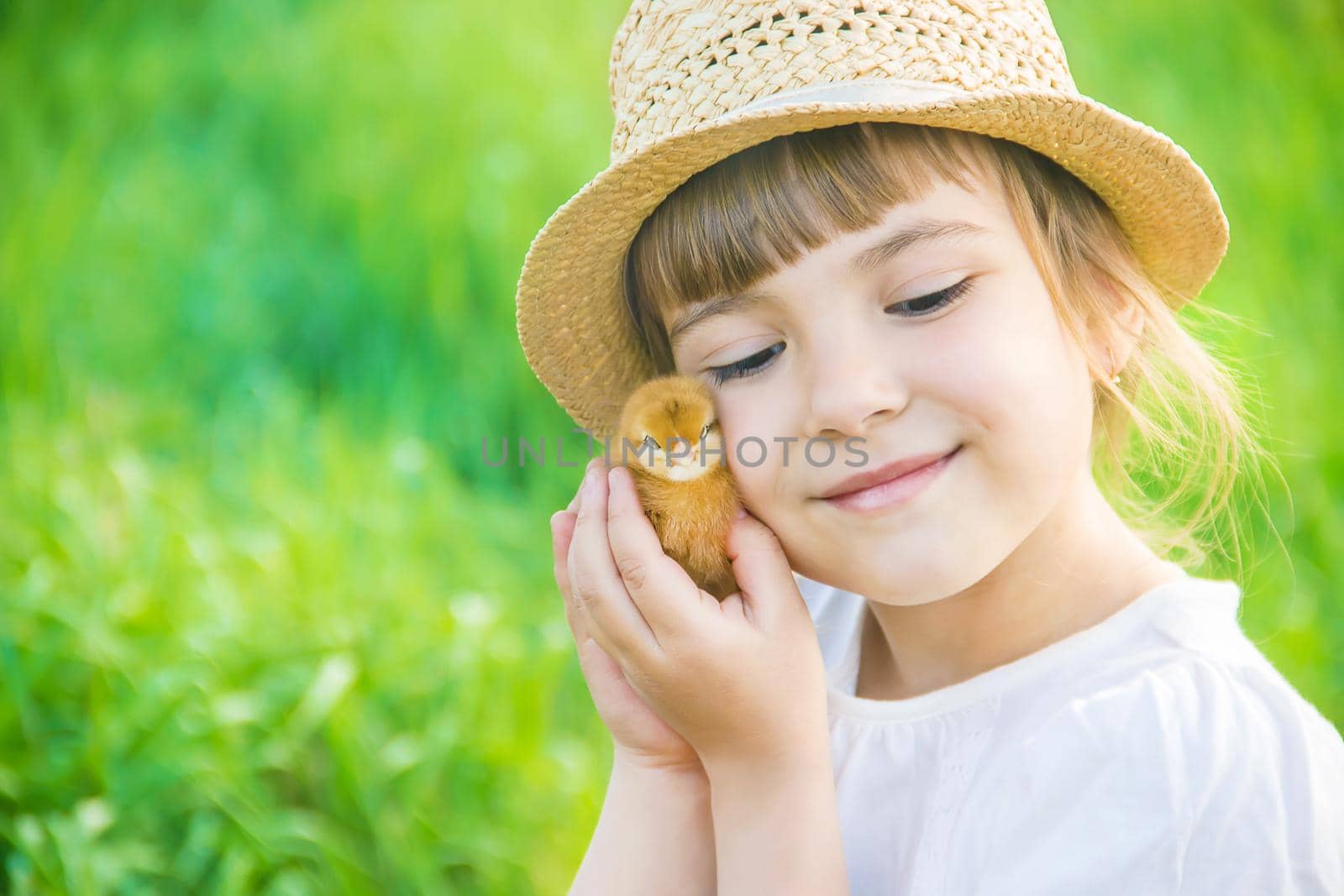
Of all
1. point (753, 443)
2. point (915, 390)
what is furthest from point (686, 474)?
point (915, 390)

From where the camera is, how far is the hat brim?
4.50 feet

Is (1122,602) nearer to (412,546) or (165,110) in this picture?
(412,546)

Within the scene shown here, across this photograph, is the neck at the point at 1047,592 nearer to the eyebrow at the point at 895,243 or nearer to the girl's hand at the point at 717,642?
the girl's hand at the point at 717,642

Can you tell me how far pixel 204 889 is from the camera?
2430 mm

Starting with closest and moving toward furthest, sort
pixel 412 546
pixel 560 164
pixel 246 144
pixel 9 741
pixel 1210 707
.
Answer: pixel 1210 707
pixel 9 741
pixel 412 546
pixel 560 164
pixel 246 144

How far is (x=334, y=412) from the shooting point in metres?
3.67

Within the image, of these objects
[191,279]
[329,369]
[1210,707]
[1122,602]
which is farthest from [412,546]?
[1210,707]

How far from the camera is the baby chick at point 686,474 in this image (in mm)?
1530

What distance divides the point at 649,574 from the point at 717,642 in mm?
128

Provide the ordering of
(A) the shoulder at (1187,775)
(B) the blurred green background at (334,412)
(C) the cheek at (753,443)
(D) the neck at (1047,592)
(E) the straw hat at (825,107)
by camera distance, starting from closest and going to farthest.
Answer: (A) the shoulder at (1187,775), (E) the straw hat at (825,107), (C) the cheek at (753,443), (D) the neck at (1047,592), (B) the blurred green background at (334,412)

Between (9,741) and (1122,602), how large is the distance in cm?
245

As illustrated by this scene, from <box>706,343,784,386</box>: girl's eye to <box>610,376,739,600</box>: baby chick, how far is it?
26 millimetres

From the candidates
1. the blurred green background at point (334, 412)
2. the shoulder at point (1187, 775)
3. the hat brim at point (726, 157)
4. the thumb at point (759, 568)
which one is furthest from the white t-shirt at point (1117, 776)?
the blurred green background at point (334, 412)

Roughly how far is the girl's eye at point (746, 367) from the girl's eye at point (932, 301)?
165 mm
